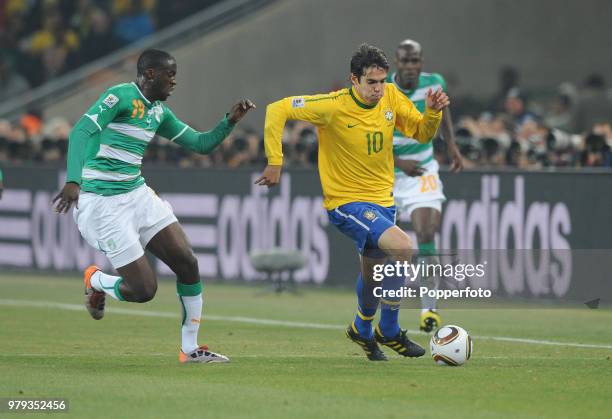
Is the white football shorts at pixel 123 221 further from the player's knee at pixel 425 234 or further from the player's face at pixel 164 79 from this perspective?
the player's knee at pixel 425 234

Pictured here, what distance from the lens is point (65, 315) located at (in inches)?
631

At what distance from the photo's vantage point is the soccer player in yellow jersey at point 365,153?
11.2 meters

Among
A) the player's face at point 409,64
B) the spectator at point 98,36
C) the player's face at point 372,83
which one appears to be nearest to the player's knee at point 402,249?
the player's face at point 372,83

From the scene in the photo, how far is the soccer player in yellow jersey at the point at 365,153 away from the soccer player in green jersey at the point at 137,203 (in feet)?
1.86

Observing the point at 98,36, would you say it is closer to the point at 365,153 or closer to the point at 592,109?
the point at 592,109

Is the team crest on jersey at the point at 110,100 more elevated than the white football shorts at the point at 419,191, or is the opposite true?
the team crest on jersey at the point at 110,100

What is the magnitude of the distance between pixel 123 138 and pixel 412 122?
2.23 meters

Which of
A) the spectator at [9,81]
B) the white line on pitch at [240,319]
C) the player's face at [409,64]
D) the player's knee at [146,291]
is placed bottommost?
the white line on pitch at [240,319]

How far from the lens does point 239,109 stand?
11258mm

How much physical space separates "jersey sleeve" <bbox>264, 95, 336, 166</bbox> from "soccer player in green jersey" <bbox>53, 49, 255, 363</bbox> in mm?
209

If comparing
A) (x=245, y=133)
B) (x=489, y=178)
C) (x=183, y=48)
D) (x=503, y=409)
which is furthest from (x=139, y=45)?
(x=503, y=409)

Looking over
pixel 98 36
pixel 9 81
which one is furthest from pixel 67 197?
pixel 9 81

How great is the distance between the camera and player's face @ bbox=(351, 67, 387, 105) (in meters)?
11.2

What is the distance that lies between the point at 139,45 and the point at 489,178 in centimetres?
1292
